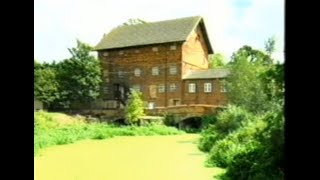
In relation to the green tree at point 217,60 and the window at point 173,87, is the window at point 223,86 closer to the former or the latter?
the window at point 173,87

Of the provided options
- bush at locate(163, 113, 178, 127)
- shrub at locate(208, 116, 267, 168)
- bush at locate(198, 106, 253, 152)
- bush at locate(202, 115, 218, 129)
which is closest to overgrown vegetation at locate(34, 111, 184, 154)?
bush at locate(163, 113, 178, 127)

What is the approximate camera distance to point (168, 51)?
19.5 metres

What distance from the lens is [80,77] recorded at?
18.6 meters

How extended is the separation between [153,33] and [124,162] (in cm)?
1184

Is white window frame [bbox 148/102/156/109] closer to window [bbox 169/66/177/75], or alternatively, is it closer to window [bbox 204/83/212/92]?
window [bbox 169/66/177/75]

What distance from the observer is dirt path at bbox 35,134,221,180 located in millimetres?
7438

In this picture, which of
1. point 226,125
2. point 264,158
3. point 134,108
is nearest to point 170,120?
point 134,108

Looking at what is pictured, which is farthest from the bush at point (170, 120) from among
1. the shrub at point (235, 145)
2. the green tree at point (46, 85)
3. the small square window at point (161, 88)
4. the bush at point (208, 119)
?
the shrub at point (235, 145)

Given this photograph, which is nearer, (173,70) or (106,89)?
(173,70)

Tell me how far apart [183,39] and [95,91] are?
4.48 metres

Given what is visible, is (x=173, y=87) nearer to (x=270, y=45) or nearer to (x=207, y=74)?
(x=207, y=74)

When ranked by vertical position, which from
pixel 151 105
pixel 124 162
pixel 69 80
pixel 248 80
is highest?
pixel 69 80
